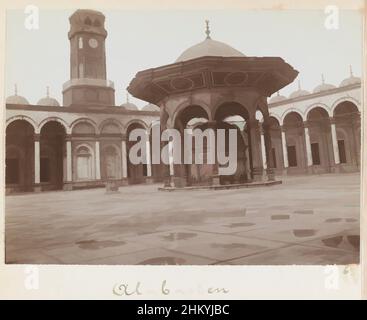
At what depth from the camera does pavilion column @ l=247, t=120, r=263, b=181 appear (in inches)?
397

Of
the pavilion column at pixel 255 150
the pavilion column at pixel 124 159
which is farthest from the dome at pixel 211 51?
the pavilion column at pixel 124 159

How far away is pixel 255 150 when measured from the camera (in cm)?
1011

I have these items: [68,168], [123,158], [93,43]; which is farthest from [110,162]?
[93,43]

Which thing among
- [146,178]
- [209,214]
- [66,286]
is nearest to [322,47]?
[209,214]

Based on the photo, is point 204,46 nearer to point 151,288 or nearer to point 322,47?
point 322,47

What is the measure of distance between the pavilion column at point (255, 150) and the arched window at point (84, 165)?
10451 millimetres

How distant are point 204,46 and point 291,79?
264cm

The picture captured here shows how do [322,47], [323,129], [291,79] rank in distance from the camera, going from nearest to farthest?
[322,47]
[291,79]
[323,129]

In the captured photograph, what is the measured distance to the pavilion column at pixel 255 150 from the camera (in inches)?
397

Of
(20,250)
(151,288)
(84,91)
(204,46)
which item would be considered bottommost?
(151,288)

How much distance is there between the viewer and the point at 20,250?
3924mm

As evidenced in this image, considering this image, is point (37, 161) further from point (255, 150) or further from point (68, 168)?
point (255, 150)
